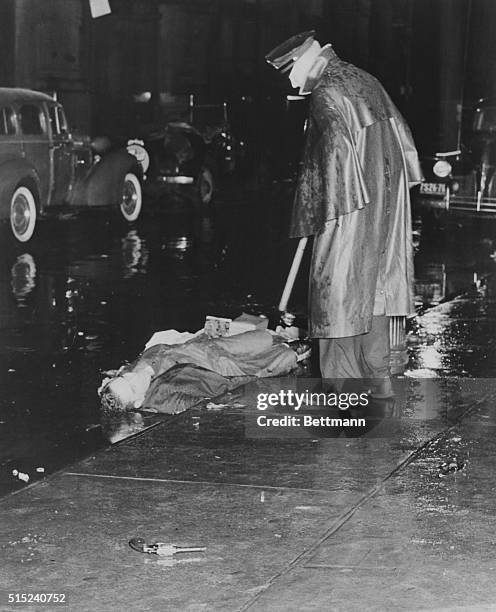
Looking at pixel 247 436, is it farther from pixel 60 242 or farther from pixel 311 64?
pixel 60 242

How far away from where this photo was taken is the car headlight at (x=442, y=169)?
2038 centimetres

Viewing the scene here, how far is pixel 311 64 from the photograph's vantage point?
265 inches

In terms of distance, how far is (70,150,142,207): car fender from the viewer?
741 inches

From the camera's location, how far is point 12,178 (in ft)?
53.8

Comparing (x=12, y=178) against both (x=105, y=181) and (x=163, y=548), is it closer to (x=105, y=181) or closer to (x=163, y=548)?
(x=105, y=181)

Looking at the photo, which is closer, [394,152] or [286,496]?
[286,496]

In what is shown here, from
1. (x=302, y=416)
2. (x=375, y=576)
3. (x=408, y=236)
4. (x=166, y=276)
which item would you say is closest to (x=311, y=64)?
(x=408, y=236)

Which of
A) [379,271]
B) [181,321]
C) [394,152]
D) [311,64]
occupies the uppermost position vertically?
[311,64]

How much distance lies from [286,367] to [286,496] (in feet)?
9.12

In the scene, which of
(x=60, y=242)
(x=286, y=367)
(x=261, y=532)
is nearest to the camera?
(x=261, y=532)

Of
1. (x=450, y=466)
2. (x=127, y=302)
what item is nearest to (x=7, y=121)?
(x=127, y=302)

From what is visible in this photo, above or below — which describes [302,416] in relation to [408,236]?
below

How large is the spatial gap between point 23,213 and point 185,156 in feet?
23.5

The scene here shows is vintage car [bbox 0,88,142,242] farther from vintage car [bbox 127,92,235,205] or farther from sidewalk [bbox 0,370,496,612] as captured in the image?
sidewalk [bbox 0,370,496,612]
